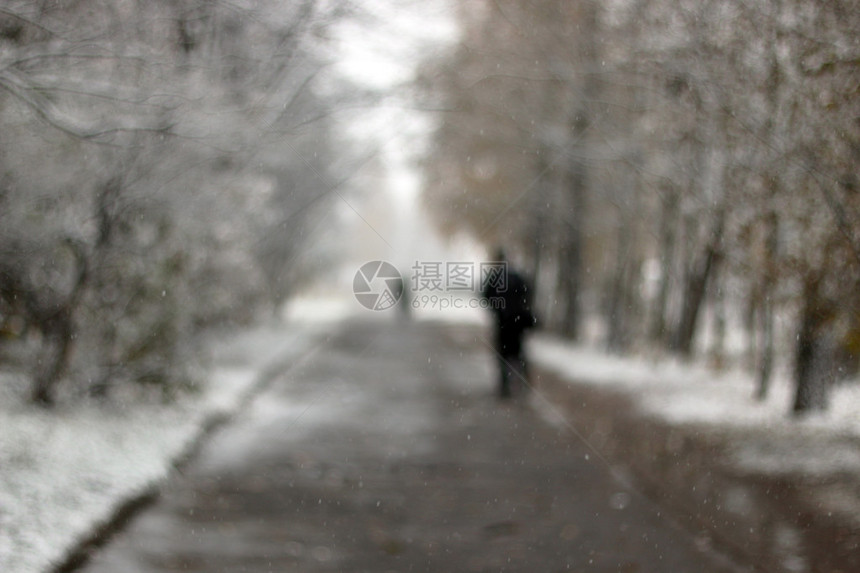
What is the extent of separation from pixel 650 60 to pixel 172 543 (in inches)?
264

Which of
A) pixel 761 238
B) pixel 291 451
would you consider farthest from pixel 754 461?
pixel 291 451

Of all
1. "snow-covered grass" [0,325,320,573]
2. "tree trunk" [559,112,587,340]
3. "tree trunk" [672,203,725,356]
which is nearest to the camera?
"snow-covered grass" [0,325,320,573]

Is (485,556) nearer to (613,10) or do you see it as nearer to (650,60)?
(650,60)

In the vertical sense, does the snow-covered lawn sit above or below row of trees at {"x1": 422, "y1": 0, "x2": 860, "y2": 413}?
below

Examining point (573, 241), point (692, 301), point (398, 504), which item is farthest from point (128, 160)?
point (573, 241)

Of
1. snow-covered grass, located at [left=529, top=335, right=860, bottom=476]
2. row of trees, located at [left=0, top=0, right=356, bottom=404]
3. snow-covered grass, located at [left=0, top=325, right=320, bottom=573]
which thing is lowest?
snow-covered grass, located at [left=529, top=335, right=860, bottom=476]

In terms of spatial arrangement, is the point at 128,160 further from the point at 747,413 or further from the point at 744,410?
the point at 744,410

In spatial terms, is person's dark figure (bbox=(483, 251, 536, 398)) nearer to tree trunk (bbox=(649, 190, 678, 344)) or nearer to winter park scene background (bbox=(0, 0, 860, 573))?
winter park scene background (bbox=(0, 0, 860, 573))

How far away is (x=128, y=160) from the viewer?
8734 mm

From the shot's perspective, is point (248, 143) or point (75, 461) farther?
point (248, 143)

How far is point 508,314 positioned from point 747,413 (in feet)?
12.6

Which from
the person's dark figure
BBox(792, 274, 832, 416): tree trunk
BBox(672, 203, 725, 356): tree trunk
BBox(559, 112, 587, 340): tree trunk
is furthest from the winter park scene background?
BBox(559, 112, 587, 340): tree trunk

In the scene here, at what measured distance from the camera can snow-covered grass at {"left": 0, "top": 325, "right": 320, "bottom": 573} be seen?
5.46 metres

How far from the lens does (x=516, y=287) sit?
13398 millimetres
